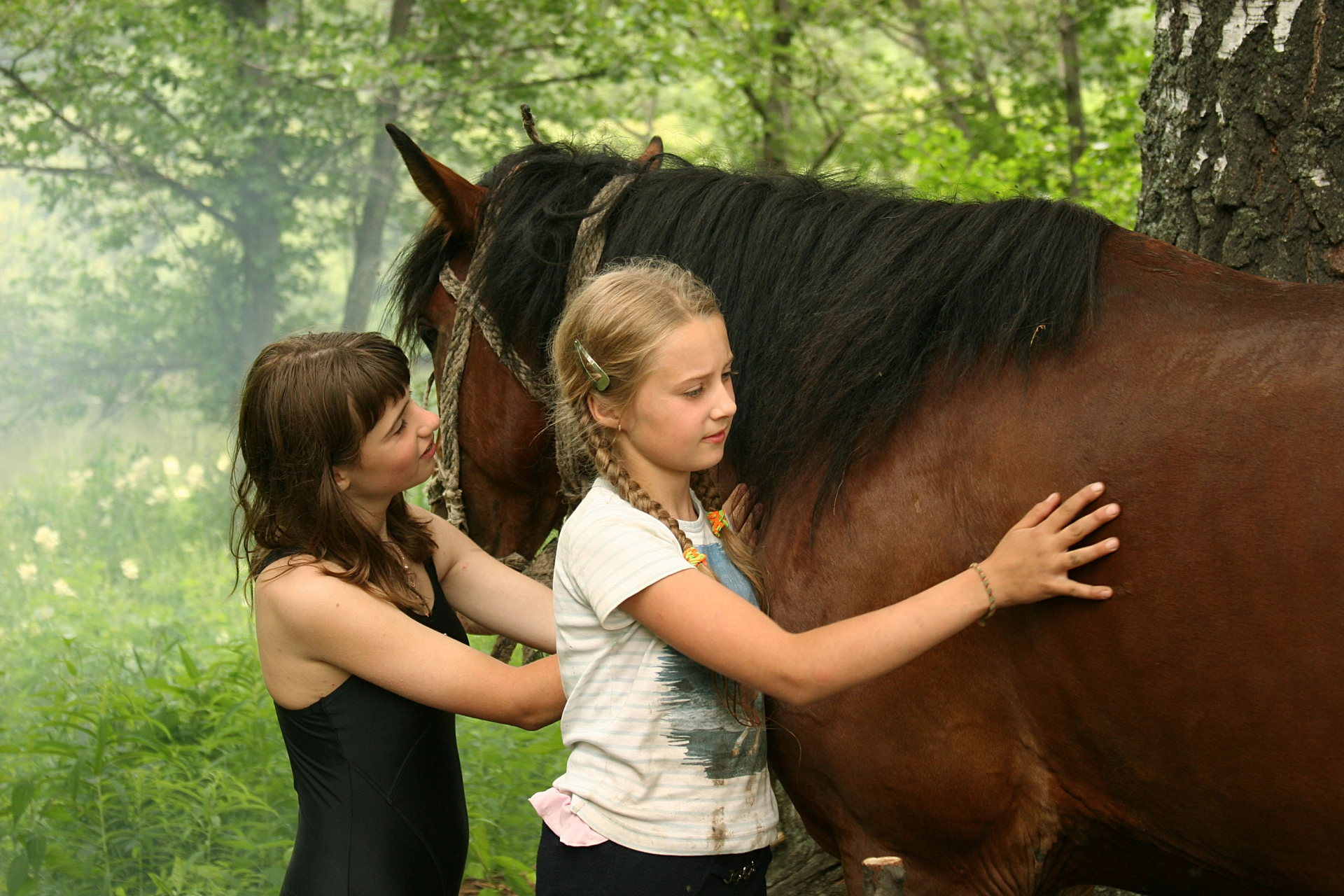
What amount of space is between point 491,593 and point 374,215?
537cm

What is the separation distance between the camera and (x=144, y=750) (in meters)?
3.19

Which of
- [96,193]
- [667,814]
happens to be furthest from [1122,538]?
[96,193]

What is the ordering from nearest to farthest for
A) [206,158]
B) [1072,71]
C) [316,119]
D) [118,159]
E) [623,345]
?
[623,345]
[118,159]
[206,158]
[316,119]
[1072,71]

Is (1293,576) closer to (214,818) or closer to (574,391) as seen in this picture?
(574,391)

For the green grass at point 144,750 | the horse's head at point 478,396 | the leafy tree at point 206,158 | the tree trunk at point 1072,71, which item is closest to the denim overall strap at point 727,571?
the horse's head at point 478,396

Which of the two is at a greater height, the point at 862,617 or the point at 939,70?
the point at 939,70

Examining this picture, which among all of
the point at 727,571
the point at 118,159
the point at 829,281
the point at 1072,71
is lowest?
the point at 727,571

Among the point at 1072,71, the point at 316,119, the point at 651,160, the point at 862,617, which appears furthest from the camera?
the point at 1072,71

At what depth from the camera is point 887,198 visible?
1969mm

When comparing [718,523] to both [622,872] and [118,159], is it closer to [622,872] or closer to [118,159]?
[622,872]

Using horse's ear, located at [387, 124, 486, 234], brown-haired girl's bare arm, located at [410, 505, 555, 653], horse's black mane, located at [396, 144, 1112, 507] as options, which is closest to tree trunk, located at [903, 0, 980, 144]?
horse's ear, located at [387, 124, 486, 234]

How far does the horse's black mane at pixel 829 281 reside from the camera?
5.58ft

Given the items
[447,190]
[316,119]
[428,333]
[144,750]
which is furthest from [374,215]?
[447,190]

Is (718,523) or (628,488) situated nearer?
(628,488)
